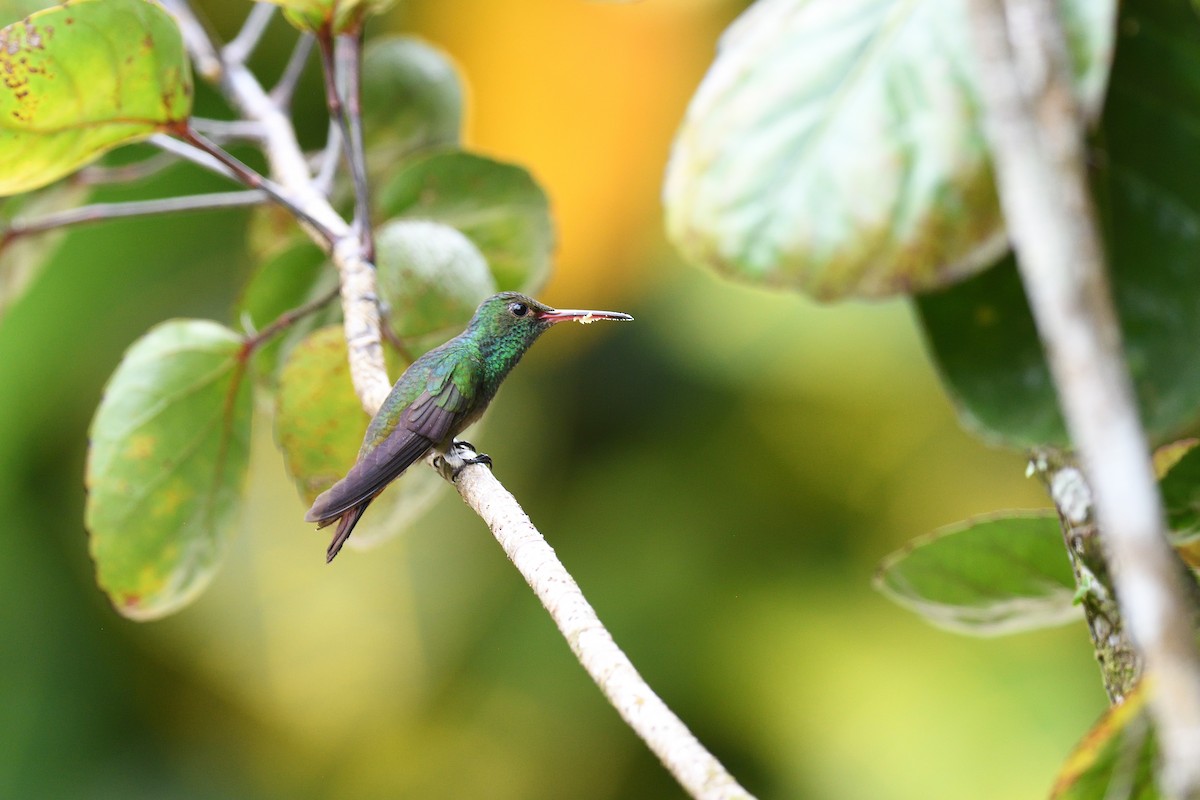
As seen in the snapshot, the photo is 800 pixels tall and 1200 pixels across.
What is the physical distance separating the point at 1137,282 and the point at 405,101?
2.00 ft

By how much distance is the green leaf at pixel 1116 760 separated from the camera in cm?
31

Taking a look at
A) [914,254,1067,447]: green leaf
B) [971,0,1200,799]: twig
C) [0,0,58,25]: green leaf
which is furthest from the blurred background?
[971,0,1200,799]: twig

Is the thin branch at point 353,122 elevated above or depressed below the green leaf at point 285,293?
above

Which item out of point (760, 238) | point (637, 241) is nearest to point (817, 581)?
point (637, 241)

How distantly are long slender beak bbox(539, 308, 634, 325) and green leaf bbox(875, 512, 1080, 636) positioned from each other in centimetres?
26

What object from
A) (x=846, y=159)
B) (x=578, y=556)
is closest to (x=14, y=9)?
(x=846, y=159)

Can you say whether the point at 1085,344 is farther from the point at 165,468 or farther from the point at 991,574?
the point at 165,468

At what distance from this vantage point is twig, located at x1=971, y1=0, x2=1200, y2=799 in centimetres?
20

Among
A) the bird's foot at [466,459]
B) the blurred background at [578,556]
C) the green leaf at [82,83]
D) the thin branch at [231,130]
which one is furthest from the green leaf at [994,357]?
the blurred background at [578,556]

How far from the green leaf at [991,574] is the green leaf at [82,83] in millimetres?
445

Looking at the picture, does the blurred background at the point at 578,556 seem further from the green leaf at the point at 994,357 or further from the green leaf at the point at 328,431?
the green leaf at the point at 994,357

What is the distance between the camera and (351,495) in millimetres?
634

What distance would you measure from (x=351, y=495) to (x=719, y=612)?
1.48 metres

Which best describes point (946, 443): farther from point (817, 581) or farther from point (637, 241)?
point (637, 241)
